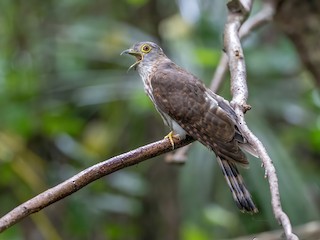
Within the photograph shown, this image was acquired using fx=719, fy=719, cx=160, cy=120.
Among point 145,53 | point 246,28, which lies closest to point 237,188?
point 145,53

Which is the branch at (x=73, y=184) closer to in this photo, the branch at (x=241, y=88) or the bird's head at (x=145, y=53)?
the branch at (x=241, y=88)

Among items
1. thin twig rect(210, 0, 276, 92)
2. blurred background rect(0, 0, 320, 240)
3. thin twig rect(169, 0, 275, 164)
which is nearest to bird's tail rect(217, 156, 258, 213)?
thin twig rect(169, 0, 275, 164)

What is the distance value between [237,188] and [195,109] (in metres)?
0.34

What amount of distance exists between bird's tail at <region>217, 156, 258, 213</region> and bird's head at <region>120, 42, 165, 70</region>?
0.58 metres

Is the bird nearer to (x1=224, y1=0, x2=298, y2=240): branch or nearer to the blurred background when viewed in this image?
(x1=224, y1=0, x2=298, y2=240): branch

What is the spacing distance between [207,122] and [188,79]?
0.20 metres

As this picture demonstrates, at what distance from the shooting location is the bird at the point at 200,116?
188 cm

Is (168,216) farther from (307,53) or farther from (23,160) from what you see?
(307,53)

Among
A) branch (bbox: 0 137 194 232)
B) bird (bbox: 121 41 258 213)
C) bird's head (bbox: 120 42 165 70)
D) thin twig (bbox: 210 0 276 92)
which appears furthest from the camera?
thin twig (bbox: 210 0 276 92)

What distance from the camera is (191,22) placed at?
170 inches

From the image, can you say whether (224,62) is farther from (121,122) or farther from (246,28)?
(121,122)

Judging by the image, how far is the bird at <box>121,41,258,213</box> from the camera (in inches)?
73.9

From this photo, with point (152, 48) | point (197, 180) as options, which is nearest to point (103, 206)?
point (197, 180)

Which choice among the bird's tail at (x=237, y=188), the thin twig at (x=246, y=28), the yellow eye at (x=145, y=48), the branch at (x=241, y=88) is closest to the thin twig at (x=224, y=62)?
the thin twig at (x=246, y=28)
